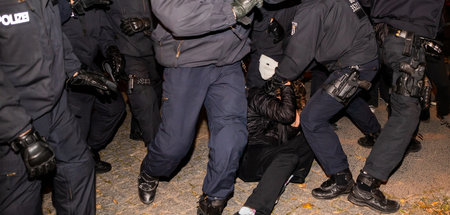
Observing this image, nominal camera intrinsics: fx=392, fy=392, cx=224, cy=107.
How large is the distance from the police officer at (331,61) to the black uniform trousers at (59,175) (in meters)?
1.93

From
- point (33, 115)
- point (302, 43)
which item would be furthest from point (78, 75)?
point (302, 43)

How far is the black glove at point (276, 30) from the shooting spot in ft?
13.3

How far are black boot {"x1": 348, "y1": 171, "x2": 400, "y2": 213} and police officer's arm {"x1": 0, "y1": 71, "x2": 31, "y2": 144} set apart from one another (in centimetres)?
283

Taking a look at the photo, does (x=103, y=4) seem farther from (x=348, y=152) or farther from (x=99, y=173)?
(x=348, y=152)

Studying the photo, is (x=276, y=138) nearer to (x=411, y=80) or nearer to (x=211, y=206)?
(x=211, y=206)

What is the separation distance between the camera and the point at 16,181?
8.05 ft

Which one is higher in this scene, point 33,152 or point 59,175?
point 33,152

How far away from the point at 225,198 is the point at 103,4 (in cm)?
228

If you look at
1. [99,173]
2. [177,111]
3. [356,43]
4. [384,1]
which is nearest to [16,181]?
[177,111]

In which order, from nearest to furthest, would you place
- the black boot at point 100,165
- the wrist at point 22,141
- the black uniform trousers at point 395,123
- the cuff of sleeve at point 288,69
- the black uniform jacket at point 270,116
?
the wrist at point 22,141 < the black uniform trousers at point 395,123 < the cuff of sleeve at point 288,69 < the black uniform jacket at point 270,116 < the black boot at point 100,165

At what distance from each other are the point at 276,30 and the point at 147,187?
203 cm

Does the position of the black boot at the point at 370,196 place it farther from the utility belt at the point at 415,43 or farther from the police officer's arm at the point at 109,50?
the police officer's arm at the point at 109,50

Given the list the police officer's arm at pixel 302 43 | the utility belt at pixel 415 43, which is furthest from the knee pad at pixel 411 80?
the police officer's arm at pixel 302 43

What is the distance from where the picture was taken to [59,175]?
2.83 m
